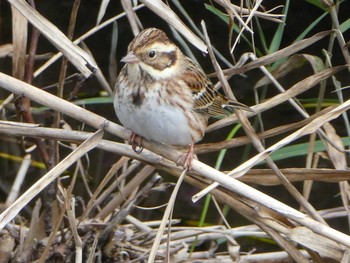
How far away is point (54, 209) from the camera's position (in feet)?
11.2

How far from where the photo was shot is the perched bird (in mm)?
2920

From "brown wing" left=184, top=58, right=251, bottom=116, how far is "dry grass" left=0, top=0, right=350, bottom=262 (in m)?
0.08

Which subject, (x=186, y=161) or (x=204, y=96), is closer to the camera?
(x=186, y=161)

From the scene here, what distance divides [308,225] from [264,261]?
3.04 feet

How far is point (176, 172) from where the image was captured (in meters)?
2.97

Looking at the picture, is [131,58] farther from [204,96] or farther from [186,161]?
[204,96]

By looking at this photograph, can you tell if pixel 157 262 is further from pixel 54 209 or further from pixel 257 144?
pixel 257 144

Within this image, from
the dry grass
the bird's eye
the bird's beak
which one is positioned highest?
the bird's eye

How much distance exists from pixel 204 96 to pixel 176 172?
0.41m

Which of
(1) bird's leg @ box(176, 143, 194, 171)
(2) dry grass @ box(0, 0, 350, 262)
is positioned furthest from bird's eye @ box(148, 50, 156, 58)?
(1) bird's leg @ box(176, 143, 194, 171)

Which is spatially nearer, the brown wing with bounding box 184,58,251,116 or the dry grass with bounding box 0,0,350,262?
the dry grass with bounding box 0,0,350,262

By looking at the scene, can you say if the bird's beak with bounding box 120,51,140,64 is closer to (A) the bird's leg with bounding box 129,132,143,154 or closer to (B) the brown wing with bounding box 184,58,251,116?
(A) the bird's leg with bounding box 129,132,143,154

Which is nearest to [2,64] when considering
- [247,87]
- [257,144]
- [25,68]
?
[247,87]

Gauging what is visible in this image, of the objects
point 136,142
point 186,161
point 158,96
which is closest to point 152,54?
point 158,96
